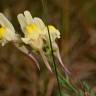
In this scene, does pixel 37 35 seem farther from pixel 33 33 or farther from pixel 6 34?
pixel 6 34

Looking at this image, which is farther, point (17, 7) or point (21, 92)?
point (17, 7)

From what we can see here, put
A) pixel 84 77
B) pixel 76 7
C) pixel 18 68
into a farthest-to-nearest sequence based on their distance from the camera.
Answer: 1. pixel 76 7
2. pixel 18 68
3. pixel 84 77

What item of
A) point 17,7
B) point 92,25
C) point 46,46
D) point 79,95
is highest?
point 17,7

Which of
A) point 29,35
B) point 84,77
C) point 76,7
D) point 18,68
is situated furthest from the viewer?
point 76,7

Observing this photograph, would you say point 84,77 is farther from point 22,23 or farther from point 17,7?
point 22,23

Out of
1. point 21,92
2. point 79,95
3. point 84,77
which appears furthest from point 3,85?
point 79,95

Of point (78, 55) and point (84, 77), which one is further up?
point (78, 55)

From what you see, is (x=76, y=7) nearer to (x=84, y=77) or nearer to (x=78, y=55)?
(x=78, y=55)

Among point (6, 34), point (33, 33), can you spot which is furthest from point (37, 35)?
point (6, 34)
